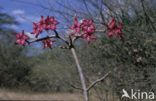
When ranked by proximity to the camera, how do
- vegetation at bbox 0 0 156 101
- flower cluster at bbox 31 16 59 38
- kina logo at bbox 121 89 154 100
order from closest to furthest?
1. flower cluster at bbox 31 16 59 38
2. kina logo at bbox 121 89 154 100
3. vegetation at bbox 0 0 156 101

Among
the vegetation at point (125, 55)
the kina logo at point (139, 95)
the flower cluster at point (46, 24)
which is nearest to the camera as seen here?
the flower cluster at point (46, 24)

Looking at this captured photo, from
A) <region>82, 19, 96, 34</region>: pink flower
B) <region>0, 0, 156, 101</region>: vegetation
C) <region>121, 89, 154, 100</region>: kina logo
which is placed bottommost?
Answer: <region>121, 89, 154, 100</region>: kina logo

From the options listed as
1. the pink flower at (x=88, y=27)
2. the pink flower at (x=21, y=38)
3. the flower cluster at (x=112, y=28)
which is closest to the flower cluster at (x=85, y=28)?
the pink flower at (x=88, y=27)

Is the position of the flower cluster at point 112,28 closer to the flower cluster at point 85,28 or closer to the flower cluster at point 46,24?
the flower cluster at point 85,28

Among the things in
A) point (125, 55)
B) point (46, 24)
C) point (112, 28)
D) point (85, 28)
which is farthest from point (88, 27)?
point (125, 55)

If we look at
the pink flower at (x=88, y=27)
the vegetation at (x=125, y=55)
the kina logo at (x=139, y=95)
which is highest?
the pink flower at (x=88, y=27)

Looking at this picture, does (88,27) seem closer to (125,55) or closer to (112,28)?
(112,28)

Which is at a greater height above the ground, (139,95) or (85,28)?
(85,28)

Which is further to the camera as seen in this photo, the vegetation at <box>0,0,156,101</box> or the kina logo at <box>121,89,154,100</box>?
the vegetation at <box>0,0,156,101</box>

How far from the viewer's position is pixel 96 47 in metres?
4.84

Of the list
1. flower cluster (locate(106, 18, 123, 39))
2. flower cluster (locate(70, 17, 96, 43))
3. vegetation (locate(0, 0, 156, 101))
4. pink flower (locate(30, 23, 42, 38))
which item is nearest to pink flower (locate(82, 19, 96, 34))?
flower cluster (locate(70, 17, 96, 43))

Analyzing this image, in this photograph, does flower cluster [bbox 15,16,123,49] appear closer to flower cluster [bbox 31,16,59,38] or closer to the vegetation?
flower cluster [bbox 31,16,59,38]

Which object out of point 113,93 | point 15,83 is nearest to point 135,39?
point 113,93

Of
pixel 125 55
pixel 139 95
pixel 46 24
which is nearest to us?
pixel 46 24
